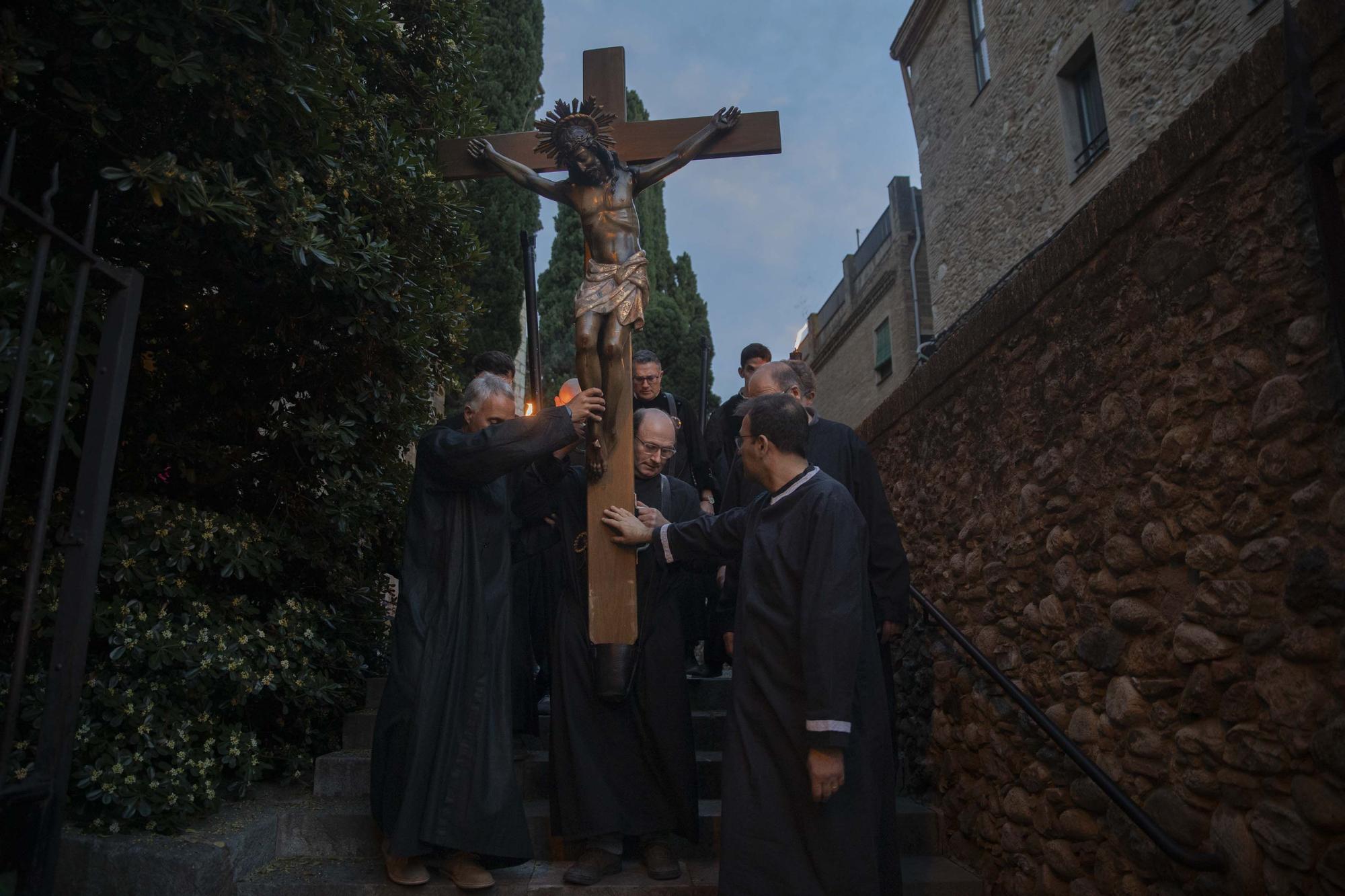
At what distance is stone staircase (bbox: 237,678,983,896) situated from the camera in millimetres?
3566

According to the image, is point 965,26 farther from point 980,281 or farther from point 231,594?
point 231,594

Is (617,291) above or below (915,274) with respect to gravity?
below

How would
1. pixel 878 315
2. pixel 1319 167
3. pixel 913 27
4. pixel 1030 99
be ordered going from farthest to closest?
pixel 878 315 < pixel 913 27 < pixel 1030 99 < pixel 1319 167

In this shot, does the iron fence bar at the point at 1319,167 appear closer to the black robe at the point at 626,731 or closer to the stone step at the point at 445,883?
the black robe at the point at 626,731

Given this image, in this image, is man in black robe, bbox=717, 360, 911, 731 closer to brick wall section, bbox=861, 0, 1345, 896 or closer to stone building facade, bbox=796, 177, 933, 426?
brick wall section, bbox=861, 0, 1345, 896

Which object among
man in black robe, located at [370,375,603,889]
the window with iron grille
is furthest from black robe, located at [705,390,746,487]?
the window with iron grille

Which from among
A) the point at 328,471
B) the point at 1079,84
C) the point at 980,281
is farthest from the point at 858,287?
the point at 328,471

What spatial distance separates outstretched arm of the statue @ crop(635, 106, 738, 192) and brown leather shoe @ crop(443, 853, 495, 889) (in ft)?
9.45

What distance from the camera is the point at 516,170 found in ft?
14.9

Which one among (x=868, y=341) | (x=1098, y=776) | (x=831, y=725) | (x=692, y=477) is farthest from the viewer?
(x=868, y=341)

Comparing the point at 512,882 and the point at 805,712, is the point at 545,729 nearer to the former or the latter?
the point at 512,882

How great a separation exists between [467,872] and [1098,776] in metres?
2.28

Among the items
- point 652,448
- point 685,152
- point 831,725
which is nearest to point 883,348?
point 685,152

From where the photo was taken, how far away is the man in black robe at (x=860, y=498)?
403 centimetres
